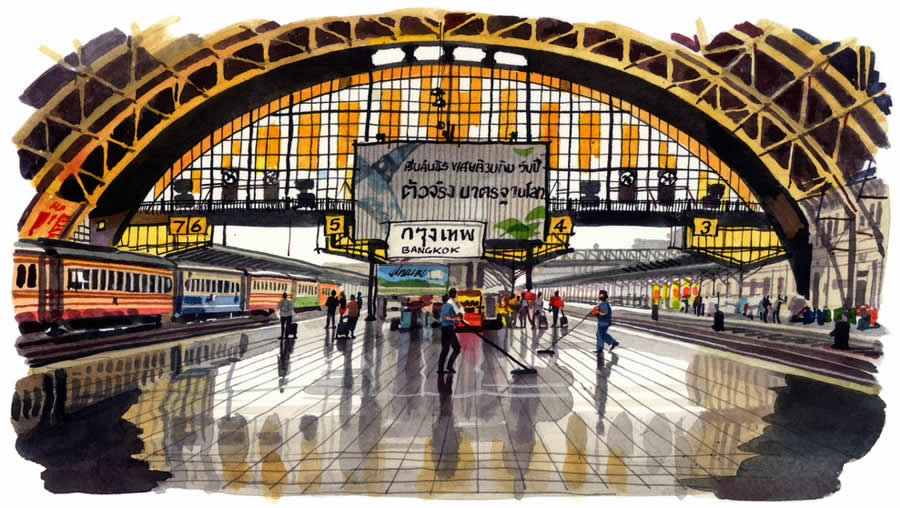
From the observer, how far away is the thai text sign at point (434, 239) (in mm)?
7672

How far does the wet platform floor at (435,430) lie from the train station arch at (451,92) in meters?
1.82

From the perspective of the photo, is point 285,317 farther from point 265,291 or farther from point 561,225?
point 561,225

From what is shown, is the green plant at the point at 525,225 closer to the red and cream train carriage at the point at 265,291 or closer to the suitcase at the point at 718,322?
the red and cream train carriage at the point at 265,291

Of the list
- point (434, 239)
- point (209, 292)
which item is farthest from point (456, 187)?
point (209, 292)

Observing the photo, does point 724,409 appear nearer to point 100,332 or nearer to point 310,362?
point 310,362

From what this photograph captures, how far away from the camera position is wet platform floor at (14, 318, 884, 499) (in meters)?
5.33

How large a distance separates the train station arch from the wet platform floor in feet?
5.96

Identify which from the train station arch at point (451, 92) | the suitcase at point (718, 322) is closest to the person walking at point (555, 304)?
the train station arch at point (451, 92)

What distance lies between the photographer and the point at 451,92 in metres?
8.84

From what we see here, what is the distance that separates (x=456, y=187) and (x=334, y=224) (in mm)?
1583

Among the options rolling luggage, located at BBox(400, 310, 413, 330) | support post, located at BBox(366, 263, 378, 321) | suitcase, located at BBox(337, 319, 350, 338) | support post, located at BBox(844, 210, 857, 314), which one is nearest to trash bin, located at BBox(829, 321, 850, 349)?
support post, located at BBox(844, 210, 857, 314)

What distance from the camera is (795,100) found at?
8109mm

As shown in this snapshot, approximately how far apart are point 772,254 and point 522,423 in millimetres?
4084

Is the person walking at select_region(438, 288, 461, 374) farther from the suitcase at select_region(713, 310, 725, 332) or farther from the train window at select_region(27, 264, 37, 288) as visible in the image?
the suitcase at select_region(713, 310, 725, 332)
